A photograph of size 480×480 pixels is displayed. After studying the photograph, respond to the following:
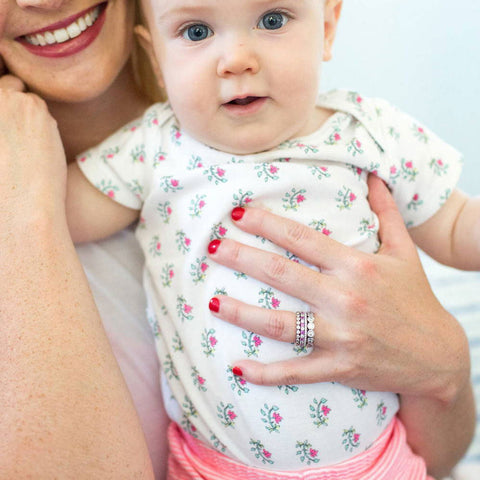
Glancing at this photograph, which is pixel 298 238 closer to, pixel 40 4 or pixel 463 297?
pixel 40 4

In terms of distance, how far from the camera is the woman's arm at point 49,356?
3.52 feet

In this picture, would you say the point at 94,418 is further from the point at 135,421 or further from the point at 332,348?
the point at 332,348

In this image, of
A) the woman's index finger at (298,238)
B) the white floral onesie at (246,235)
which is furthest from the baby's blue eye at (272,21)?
the woman's index finger at (298,238)

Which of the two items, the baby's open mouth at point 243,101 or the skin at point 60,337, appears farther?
the baby's open mouth at point 243,101

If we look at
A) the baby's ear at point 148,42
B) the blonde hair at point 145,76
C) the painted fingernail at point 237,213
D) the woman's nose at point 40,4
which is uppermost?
the woman's nose at point 40,4

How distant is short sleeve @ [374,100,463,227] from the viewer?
139 cm

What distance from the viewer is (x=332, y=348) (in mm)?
1200

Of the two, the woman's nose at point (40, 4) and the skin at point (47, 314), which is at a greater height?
the woman's nose at point (40, 4)

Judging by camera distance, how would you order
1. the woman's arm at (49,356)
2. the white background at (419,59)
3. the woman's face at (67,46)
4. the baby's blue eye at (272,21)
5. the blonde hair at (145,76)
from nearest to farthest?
the woman's arm at (49,356)
the baby's blue eye at (272,21)
the woman's face at (67,46)
the blonde hair at (145,76)
the white background at (419,59)

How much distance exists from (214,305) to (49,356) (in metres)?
0.30

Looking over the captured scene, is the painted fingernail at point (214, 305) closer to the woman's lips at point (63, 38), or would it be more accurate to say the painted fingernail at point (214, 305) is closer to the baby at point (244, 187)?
the baby at point (244, 187)

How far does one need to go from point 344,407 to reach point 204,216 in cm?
45

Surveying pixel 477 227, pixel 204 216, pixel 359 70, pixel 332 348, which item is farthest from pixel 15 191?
pixel 359 70

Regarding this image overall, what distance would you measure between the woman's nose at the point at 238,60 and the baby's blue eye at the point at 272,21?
0.05 meters
